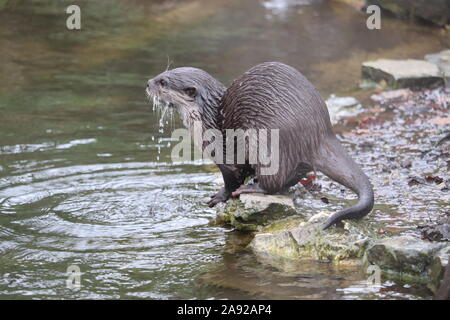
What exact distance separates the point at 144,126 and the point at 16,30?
426 cm

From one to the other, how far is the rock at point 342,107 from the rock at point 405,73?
619mm

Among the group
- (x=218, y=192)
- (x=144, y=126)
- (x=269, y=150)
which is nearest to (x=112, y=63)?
(x=144, y=126)

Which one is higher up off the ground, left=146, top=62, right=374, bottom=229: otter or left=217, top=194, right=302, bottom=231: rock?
left=146, top=62, right=374, bottom=229: otter

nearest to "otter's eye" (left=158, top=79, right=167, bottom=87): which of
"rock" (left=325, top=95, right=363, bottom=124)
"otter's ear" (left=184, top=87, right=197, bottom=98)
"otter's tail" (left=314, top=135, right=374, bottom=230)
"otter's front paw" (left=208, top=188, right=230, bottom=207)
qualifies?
→ "otter's ear" (left=184, top=87, right=197, bottom=98)

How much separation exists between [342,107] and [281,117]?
138 inches

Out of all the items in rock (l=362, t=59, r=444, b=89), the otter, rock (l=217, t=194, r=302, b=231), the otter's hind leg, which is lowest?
rock (l=217, t=194, r=302, b=231)

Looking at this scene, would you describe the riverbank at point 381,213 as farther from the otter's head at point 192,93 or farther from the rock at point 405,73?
the rock at point 405,73

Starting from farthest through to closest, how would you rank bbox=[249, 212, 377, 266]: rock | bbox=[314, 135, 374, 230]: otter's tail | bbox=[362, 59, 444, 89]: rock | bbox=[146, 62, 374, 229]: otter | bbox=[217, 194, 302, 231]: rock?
bbox=[362, 59, 444, 89]: rock
bbox=[217, 194, 302, 231]: rock
bbox=[146, 62, 374, 229]: otter
bbox=[314, 135, 374, 230]: otter's tail
bbox=[249, 212, 377, 266]: rock

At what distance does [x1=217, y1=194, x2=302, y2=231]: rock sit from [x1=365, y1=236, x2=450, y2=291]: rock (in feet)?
2.80

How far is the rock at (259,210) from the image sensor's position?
4496 mm

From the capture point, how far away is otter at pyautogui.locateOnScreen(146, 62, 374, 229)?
4273mm

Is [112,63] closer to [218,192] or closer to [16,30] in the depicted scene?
[16,30]

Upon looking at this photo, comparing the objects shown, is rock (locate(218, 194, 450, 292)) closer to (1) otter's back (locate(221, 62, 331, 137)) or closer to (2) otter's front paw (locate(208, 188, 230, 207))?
(2) otter's front paw (locate(208, 188, 230, 207))
